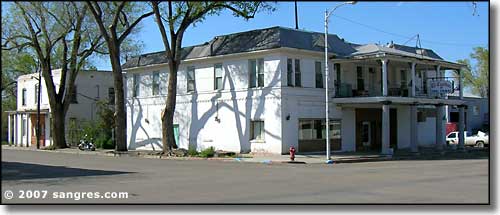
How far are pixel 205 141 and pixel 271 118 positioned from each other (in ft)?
19.5

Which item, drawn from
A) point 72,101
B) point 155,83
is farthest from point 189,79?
point 72,101

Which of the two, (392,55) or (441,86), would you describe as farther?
(441,86)

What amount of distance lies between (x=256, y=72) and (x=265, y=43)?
184 centimetres

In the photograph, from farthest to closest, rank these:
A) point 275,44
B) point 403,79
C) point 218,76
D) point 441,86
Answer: point 403,79 < point 218,76 < point 441,86 < point 275,44

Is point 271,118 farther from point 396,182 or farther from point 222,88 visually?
point 396,182

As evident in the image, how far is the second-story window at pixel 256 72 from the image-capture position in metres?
34.9

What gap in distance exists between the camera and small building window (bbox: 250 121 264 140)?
3506 centimetres

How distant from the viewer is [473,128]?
62750mm

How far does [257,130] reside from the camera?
1391 inches

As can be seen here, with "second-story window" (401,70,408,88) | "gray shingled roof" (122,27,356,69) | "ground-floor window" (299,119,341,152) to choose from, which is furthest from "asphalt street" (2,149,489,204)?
"second-story window" (401,70,408,88)

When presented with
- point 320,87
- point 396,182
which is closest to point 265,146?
point 320,87

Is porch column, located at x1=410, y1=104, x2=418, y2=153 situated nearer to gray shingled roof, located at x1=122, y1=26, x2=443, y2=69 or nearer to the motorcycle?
gray shingled roof, located at x1=122, y1=26, x2=443, y2=69

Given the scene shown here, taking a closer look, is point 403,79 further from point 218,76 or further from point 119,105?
point 119,105

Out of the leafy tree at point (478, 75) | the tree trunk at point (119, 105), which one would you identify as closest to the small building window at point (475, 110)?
the leafy tree at point (478, 75)
